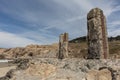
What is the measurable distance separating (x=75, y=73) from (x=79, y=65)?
335mm

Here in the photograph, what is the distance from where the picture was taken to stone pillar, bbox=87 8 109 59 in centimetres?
824

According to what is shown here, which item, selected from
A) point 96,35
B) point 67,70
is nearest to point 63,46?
point 96,35

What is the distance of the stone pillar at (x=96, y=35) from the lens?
8243mm

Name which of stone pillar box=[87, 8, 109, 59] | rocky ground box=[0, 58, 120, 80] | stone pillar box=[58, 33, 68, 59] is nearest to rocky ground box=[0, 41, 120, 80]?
rocky ground box=[0, 58, 120, 80]

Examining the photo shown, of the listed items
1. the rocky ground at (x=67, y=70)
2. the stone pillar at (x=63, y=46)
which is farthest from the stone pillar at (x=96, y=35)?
the stone pillar at (x=63, y=46)

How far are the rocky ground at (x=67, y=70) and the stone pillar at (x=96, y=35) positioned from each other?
1791 mm

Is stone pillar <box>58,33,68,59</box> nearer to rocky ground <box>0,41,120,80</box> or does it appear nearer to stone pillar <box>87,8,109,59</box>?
stone pillar <box>87,8,109,59</box>

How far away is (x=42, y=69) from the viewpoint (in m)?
6.36

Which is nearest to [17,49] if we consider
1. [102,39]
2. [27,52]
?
[27,52]

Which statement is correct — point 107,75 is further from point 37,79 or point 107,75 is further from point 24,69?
point 24,69

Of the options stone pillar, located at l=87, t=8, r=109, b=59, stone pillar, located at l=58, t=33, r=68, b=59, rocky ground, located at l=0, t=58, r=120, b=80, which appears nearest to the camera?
rocky ground, located at l=0, t=58, r=120, b=80

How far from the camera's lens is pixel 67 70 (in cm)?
640

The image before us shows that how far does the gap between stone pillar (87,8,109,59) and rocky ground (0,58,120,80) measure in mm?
1791

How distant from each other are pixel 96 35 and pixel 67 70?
8.35ft
